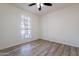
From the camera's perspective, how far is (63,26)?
195 inches

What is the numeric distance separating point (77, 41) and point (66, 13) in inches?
73.1

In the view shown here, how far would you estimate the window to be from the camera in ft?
17.2

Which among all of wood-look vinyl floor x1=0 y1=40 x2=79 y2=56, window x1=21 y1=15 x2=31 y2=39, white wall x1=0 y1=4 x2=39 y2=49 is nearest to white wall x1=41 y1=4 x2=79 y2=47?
wood-look vinyl floor x1=0 y1=40 x2=79 y2=56

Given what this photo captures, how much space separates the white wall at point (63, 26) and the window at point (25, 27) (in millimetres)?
1415

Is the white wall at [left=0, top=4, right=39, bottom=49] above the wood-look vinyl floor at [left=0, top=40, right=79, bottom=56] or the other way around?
above

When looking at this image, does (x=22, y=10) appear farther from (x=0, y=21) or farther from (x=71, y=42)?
(x=71, y=42)

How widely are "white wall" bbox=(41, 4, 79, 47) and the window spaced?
141cm

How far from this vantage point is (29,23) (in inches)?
232

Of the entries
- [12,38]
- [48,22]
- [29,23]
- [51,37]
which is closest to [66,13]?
[48,22]

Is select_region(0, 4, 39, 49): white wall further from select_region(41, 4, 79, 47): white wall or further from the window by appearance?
select_region(41, 4, 79, 47): white wall

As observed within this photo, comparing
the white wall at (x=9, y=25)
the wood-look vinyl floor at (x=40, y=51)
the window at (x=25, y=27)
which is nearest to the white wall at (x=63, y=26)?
the wood-look vinyl floor at (x=40, y=51)

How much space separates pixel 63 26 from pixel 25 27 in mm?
2707

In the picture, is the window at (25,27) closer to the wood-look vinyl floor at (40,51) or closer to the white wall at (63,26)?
the white wall at (63,26)

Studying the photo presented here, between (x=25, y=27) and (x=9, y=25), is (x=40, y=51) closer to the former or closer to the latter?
(x=9, y=25)
